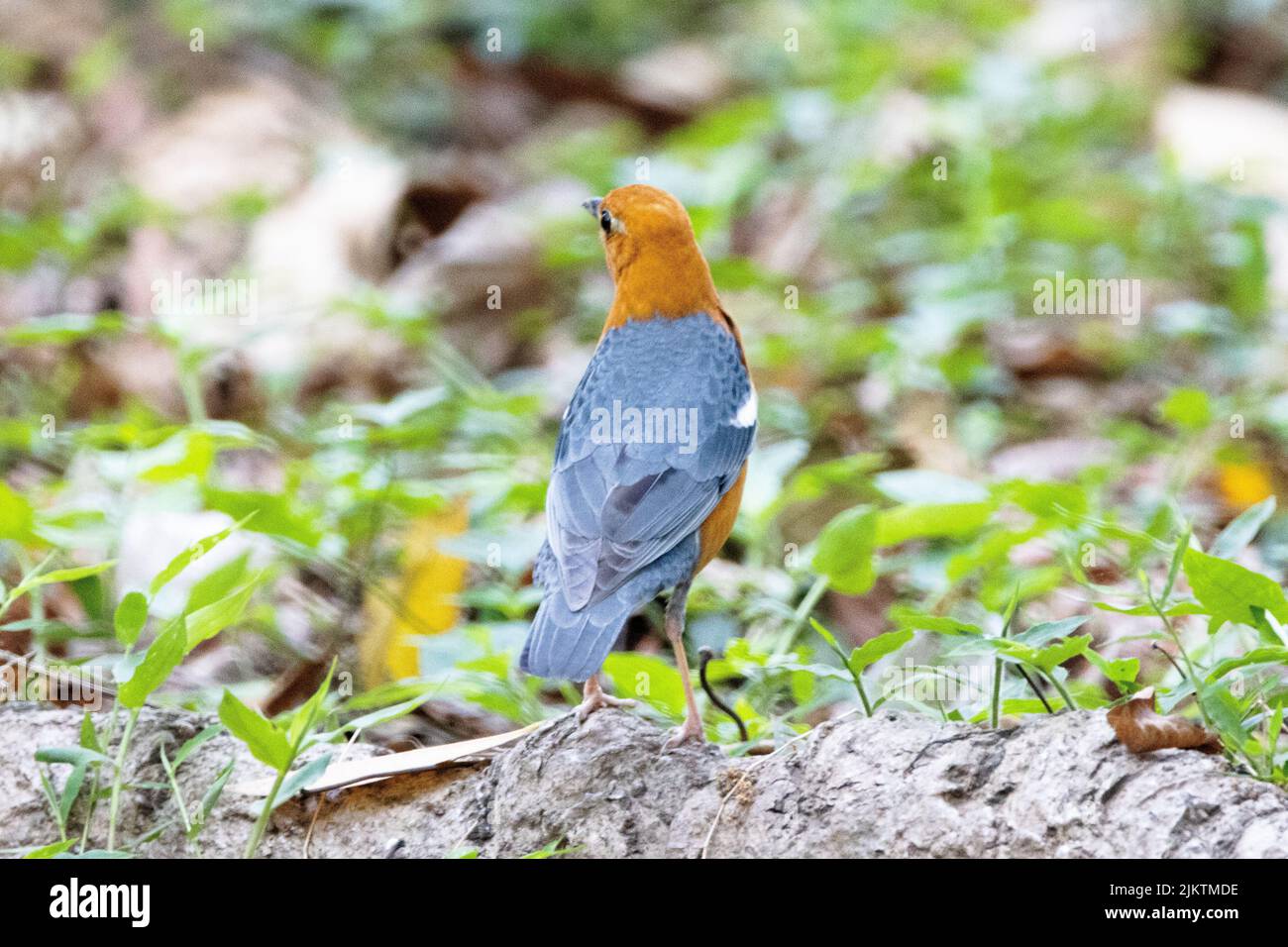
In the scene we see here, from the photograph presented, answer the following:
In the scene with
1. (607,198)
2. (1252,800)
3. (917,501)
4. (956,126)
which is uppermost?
(956,126)

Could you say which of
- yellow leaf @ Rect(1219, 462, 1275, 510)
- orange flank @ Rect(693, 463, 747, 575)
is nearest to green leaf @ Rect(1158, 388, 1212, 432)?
yellow leaf @ Rect(1219, 462, 1275, 510)

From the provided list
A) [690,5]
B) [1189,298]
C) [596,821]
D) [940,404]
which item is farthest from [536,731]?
[690,5]

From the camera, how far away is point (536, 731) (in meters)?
3.20

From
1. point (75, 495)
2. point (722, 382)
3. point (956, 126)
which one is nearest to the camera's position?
point (722, 382)

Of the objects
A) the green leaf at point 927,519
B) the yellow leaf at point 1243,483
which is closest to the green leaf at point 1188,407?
the yellow leaf at point 1243,483

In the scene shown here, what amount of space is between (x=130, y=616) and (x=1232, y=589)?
88.1 inches

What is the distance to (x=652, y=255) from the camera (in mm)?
3891

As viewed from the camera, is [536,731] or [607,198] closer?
[536,731]

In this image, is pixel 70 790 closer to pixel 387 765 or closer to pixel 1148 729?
pixel 387 765

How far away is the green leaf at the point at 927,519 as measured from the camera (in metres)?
3.91

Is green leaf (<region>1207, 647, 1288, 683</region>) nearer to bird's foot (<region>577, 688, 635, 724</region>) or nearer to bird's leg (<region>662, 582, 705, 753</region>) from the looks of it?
bird's leg (<region>662, 582, 705, 753</region>)

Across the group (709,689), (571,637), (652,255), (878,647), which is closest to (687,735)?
(709,689)
